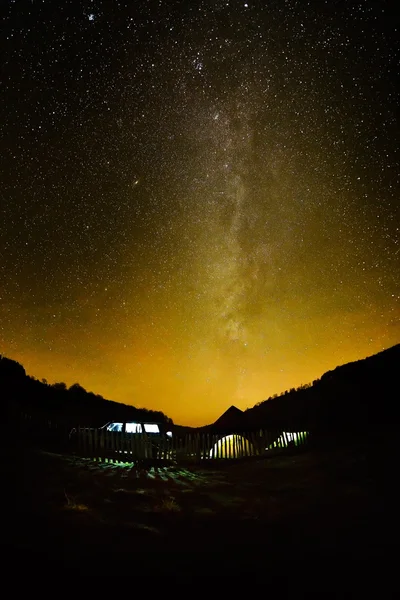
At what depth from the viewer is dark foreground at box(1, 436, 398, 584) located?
13.2 ft

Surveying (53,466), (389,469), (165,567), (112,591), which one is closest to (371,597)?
(165,567)

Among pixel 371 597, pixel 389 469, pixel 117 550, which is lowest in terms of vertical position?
pixel 371 597

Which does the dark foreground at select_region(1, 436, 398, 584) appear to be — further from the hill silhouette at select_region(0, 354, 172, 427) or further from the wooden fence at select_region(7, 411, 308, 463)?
the hill silhouette at select_region(0, 354, 172, 427)

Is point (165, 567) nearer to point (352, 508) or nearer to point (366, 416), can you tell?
point (352, 508)

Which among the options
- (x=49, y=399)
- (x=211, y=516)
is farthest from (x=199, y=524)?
(x=49, y=399)

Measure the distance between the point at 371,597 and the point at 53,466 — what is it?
23.7 ft

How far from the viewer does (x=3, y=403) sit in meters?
17.5

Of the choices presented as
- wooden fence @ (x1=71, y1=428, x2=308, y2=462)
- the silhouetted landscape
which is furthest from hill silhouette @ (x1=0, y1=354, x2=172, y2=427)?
the silhouetted landscape

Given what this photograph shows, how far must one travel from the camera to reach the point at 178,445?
16453 mm

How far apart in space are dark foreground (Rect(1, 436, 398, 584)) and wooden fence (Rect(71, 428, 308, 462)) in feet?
19.3

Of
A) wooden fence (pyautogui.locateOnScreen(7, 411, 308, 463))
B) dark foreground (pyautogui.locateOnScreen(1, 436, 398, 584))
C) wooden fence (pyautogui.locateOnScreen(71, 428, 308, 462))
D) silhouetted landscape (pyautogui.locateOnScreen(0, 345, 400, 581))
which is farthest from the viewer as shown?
wooden fence (pyautogui.locateOnScreen(71, 428, 308, 462))

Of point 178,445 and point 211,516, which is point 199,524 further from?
point 178,445

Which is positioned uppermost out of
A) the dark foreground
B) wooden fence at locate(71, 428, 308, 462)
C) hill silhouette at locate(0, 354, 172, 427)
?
hill silhouette at locate(0, 354, 172, 427)

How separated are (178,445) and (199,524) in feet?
37.2
